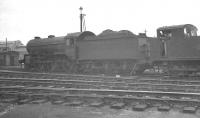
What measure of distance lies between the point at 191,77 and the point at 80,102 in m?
9.02

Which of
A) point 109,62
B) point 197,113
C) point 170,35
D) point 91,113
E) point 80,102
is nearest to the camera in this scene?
point 197,113

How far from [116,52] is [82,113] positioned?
11.7m

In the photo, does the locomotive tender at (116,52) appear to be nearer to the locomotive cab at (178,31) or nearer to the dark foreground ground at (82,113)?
the locomotive cab at (178,31)

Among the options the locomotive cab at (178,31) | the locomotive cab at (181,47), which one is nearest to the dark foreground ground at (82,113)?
the locomotive cab at (181,47)

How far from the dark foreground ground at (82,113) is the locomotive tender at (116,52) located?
29.5ft

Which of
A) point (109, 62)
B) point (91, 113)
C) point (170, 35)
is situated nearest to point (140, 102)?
point (91, 113)

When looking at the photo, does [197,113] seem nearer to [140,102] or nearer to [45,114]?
[140,102]

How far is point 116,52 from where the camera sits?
17.0 meters

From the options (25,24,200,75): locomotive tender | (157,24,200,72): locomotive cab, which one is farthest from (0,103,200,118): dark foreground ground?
(25,24,200,75): locomotive tender

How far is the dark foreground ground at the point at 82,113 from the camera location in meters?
5.23

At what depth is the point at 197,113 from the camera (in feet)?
17.0

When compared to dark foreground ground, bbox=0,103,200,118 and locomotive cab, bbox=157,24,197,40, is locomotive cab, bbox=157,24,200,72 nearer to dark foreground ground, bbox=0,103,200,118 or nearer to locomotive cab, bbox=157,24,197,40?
locomotive cab, bbox=157,24,197,40

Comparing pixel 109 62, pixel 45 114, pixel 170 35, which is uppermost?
pixel 170 35

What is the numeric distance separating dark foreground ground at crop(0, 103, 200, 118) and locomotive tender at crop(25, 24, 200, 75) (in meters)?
9.00
